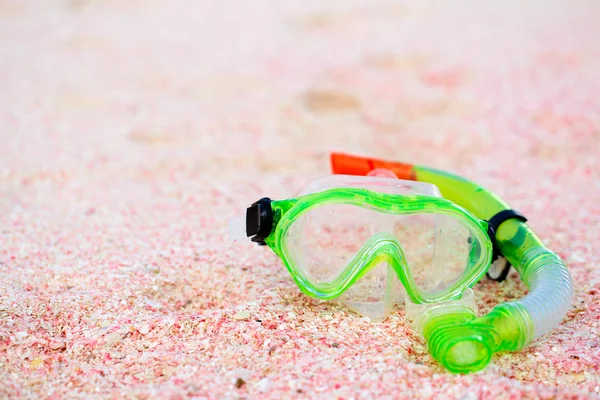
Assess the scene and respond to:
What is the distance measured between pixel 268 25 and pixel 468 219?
534 cm

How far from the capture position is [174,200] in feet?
10.4

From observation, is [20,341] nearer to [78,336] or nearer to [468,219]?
[78,336]

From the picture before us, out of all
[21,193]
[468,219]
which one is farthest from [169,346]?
[21,193]

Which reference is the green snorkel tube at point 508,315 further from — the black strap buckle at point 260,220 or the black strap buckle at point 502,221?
A: the black strap buckle at point 260,220

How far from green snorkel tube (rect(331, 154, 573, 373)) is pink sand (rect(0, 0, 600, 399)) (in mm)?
62

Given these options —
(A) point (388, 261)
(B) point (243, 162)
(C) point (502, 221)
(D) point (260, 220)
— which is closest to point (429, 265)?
(C) point (502, 221)

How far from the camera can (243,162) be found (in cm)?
378

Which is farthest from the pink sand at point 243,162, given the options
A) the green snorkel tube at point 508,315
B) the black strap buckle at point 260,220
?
the black strap buckle at point 260,220

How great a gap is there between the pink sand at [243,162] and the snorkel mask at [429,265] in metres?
0.08

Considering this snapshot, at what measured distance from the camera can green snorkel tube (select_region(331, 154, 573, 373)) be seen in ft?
5.59

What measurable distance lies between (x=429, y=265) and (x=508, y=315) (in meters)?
0.63

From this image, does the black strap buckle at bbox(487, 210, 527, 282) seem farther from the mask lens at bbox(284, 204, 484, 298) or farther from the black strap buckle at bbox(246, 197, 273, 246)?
the black strap buckle at bbox(246, 197, 273, 246)

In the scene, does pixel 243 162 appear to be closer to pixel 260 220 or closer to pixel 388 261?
pixel 260 220

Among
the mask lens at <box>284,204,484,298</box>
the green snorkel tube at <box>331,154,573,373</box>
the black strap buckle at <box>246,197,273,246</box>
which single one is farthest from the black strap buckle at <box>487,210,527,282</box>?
the black strap buckle at <box>246,197,273,246</box>
